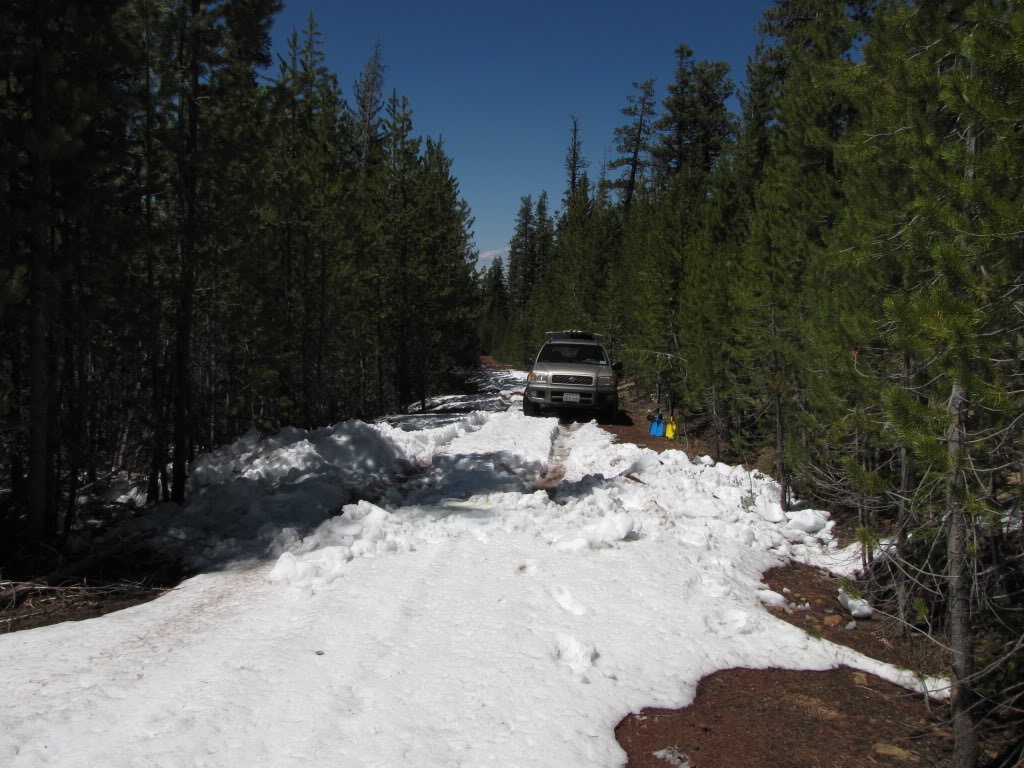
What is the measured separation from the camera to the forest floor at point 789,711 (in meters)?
3.71

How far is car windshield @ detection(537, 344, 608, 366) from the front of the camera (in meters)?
16.4

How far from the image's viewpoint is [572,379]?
15570 millimetres

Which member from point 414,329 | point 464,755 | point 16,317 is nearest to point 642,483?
point 464,755

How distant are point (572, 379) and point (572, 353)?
1.33 meters

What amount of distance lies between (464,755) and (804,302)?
744 cm

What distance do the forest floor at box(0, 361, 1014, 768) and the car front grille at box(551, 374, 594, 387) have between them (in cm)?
984

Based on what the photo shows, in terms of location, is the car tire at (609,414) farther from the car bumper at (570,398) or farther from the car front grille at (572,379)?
the car front grille at (572,379)

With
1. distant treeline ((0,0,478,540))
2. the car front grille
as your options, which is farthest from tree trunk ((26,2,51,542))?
the car front grille

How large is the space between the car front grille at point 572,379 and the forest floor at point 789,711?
9.84 metres

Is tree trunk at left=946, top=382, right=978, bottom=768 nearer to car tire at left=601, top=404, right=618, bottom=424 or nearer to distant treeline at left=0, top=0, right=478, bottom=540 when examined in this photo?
distant treeline at left=0, top=0, right=478, bottom=540

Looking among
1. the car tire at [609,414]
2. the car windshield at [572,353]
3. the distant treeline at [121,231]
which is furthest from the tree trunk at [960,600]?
the car windshield at [572,353]

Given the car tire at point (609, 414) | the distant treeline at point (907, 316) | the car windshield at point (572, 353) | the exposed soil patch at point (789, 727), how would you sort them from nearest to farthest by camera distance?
1. the distant treeline at point (907, 316)
2. the exposed soil patch at point (789, 727)
3. the car tire at point (609, 414)
4. the car windshield at point (572, 353)

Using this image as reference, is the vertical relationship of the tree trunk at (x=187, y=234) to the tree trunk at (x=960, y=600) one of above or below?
above

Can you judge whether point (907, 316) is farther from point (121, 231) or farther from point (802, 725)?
point (121, 231)
